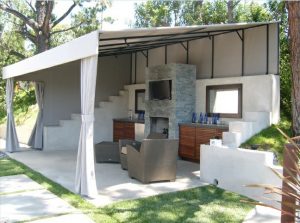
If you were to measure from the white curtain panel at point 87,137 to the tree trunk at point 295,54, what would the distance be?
4352mm

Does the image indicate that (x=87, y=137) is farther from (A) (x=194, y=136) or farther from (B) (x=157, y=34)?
(A) (x=194, y=136)

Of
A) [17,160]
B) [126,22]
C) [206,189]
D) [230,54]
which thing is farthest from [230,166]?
[126,22]

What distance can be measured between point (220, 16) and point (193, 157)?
27.1 ft

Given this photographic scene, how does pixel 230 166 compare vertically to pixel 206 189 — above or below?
above

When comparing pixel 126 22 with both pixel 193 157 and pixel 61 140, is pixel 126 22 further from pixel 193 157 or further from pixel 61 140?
pixel 193 157

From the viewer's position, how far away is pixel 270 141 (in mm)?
7242

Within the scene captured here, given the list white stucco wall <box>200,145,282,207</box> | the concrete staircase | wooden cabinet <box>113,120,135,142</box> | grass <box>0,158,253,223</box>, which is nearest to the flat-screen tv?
wooden cabinet <box>113,120,135,142</box>

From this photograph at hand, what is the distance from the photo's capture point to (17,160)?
30.9 feet

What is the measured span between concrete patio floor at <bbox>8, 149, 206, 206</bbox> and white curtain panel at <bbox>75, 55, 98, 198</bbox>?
311 millimetres

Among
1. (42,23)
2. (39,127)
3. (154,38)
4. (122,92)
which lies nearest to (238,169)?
(154,38)

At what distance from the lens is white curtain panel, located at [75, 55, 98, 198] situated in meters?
5.85

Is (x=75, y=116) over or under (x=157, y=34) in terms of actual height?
under

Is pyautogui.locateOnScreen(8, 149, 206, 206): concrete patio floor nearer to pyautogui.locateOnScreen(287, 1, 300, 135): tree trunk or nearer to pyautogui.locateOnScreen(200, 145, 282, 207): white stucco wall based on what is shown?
pyautogui.locateOnScreen(200, 145, 282, 207): white stucco wall

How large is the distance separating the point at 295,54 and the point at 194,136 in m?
3.61
